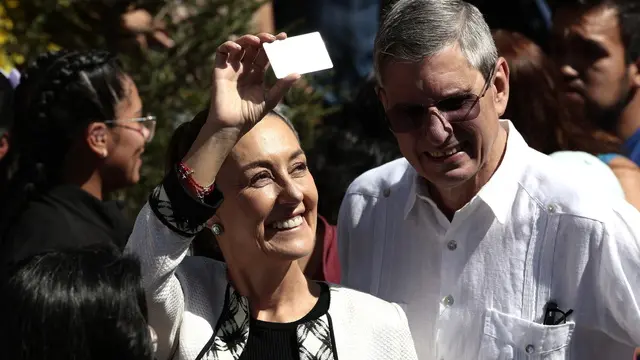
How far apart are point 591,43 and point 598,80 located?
0.18 m

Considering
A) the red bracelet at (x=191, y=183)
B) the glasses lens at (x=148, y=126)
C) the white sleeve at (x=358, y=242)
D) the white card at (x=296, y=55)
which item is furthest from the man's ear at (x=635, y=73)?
the red bracelet at (x=191, y=183)

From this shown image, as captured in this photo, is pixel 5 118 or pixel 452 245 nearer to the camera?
pixel 452 245

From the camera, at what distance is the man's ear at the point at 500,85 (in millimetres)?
2955

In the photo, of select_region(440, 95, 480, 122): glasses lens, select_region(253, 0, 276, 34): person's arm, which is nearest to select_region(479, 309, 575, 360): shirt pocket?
select_region(440, 95, 480, 122): glasses lens

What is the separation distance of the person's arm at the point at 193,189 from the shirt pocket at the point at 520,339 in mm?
886

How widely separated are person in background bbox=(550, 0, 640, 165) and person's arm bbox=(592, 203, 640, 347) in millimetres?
2068

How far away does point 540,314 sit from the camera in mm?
2846

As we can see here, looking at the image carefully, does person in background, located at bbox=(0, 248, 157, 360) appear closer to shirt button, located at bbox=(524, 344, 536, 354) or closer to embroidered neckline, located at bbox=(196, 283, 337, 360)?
embroidered neckline, located at bbox=(196, 283, 337, 360)

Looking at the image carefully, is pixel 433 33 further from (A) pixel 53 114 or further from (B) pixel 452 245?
(A) pixel 53 114

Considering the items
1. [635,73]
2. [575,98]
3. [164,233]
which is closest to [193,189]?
[164,233]

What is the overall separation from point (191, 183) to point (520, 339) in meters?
1.06

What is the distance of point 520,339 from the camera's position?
9.36ft

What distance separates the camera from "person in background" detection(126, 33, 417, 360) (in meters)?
2.50

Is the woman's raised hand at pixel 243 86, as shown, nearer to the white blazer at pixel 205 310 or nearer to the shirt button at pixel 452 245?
the white blazer at pixel 205 310
